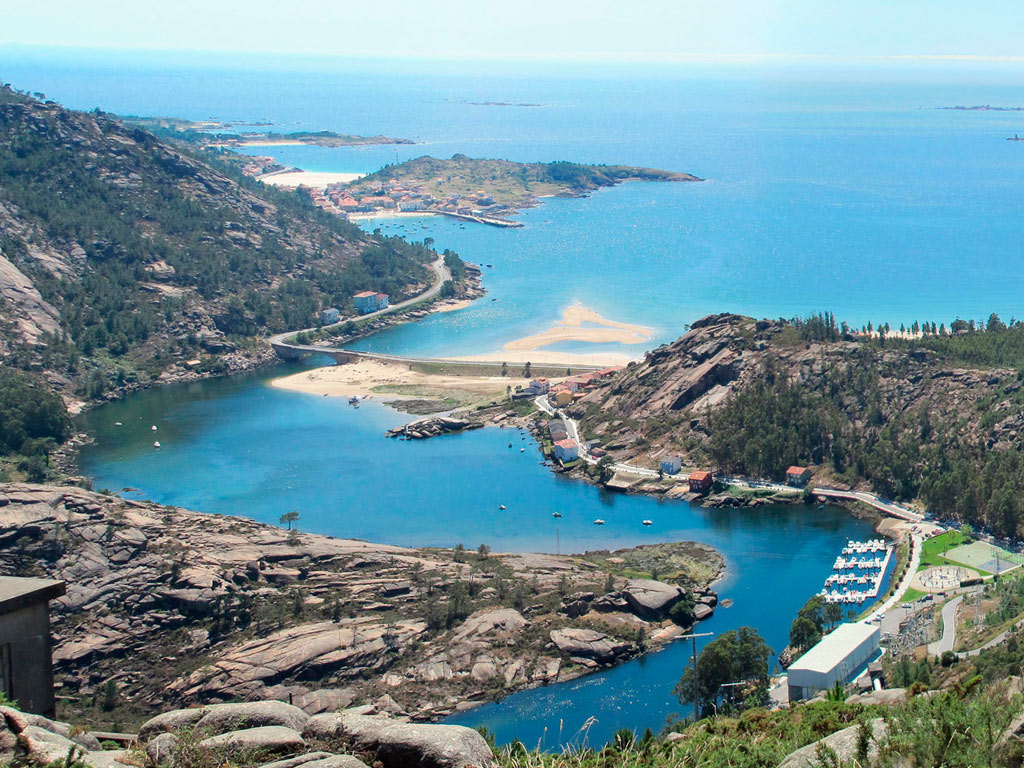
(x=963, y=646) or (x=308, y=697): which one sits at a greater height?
(x=963, y=646)

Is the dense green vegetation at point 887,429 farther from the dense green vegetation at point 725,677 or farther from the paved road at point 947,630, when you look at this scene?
the dense green vegetation at point 725,677

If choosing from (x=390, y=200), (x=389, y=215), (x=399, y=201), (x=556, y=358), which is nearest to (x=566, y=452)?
(x=556, y=358)

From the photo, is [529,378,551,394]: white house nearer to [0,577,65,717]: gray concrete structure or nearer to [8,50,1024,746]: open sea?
[8,50,1024,746]: open sea

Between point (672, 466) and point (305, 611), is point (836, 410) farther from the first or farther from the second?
point (305, 611)

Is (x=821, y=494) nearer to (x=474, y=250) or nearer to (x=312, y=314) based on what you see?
(x=312, y=314)

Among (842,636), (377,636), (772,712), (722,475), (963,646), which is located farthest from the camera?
(722,475)

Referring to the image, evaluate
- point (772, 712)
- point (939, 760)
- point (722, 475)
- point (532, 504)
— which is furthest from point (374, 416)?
point (939, 760)

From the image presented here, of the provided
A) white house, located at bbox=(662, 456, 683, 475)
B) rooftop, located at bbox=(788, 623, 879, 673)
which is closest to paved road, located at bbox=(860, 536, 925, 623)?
rooftop, located at bbox=(788, 623, 879, 673)

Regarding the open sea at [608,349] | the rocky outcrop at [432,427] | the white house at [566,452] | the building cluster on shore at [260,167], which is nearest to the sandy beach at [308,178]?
the building cluster on shore at [260,167]
